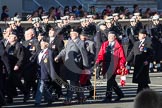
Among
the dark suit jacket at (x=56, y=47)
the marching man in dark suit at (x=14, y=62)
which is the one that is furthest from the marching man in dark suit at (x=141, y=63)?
the marching man in dark suit at (x=14, y=62)

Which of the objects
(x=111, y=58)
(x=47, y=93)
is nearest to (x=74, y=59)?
(x=111, y=58)

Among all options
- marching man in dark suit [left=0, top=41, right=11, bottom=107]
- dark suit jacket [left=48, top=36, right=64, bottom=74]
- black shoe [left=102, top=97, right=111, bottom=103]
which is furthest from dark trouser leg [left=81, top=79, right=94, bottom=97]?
marching man in dark suit [left=0, top=41, right=11, bottom=107]

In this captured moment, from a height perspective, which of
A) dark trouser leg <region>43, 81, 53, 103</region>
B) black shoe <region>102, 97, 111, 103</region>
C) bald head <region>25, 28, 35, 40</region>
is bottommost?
black shoe <region>102, 97, 111, 103</region>

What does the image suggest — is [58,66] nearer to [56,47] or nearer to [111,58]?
[56,47]

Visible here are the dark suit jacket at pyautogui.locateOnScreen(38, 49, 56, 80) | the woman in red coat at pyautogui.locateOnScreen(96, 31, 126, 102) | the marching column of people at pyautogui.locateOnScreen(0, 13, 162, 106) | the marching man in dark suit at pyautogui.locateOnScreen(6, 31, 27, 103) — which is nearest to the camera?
the dark suit jacket at pyautogui.locateOnScreen(38, 49, 56, 80)

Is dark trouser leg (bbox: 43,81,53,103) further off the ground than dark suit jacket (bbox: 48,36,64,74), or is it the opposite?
dark suit jacket (bbox: 48,36,64,74)

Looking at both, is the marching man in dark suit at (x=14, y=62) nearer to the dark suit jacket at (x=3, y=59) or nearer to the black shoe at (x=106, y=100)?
the dark suit jacket at (x=3, y=59)

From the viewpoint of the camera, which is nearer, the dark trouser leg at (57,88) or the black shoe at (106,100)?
the dark trouser leg at (57,88)

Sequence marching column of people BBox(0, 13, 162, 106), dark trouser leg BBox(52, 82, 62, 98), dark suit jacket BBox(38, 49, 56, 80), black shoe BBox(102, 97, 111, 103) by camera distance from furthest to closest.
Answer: black shoe BBox(102, 97, 111, 103)
dark trouser leg BBox(52, 82, 62, 98)
marching column of people BBox(0, 13, 162, 106)
dark suit jacket BBox(38, 49, 56, 80)

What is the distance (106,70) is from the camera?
13.0 m

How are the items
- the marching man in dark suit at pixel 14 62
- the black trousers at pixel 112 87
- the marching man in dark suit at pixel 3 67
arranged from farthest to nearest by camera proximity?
the black trousers at pixel 112 87 → the marching man in dark suit at pixel 14 62 → the marching man in dark suit at pixel 3 67

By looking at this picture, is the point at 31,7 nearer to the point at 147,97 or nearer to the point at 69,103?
the point at 69,103

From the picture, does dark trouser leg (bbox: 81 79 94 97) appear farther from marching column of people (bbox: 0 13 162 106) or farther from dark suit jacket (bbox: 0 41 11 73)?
dark suit jacket (bbox: 0 41 11 73)

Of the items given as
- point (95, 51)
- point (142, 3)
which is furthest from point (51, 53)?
point (142, 3)
